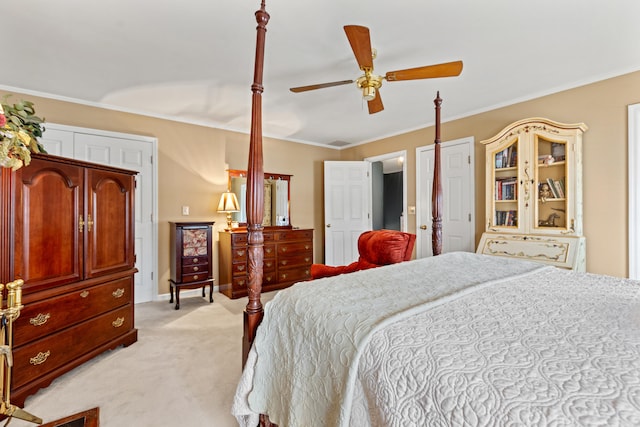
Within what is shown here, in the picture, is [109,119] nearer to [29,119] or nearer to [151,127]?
[151,127]

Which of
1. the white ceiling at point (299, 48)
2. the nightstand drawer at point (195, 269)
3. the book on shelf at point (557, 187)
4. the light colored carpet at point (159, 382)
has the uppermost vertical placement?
the white ceiling at point (299, 48)

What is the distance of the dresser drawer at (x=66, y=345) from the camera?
1766mm

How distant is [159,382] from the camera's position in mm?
1978

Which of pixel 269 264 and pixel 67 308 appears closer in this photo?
pixel 67 308

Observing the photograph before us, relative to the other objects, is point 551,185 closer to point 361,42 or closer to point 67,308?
point 361,42

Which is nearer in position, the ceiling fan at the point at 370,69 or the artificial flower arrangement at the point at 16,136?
the artificial flower arrangement at the point at 16,136

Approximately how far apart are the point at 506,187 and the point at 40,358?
14.3ft

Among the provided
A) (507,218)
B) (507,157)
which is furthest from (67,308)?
(507,157)

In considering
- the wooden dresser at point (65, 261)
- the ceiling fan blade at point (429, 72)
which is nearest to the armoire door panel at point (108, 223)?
the wooden dresser at point (65, 261)

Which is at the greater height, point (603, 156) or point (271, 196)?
point (603, 156)

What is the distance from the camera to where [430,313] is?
42.2 inches

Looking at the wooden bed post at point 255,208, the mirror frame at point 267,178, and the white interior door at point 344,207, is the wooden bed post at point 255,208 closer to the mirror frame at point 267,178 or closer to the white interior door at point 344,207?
the mirror frame at point 267,178

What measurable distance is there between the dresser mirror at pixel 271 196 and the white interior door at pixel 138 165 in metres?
1.07

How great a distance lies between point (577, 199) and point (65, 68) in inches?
194
